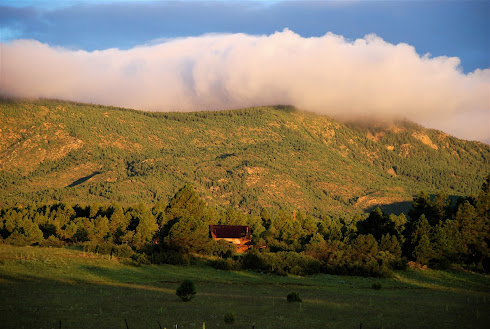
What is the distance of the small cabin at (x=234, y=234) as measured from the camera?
102 metres

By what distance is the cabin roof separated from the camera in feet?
343

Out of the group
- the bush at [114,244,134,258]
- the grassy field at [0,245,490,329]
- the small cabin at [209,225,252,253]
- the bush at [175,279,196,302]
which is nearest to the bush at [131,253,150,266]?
the grassy field at [0,245,490,329]

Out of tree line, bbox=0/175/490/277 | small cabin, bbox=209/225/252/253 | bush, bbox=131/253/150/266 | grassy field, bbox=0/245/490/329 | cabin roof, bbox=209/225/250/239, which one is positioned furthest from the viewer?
cabin roof, bbox=209/225/250/239

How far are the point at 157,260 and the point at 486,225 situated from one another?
50053mm

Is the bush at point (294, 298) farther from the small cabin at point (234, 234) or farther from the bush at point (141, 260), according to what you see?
the small cabin at point (234, 234)

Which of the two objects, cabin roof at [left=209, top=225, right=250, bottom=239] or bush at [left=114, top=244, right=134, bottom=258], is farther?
cabin roof at [left=209, top=225, right=250, bottom=239]

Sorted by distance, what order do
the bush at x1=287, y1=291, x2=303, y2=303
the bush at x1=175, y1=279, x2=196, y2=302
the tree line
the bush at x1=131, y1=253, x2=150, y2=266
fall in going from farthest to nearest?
the tree line < the bush at x1=131, y1=253, x2=150, y2=266 < the bush at x1=287, y1=291, x2=303, y2=303 < the bush at x1=175, y1=279, x2=196, y2=302

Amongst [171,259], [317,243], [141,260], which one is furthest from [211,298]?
[317,243]

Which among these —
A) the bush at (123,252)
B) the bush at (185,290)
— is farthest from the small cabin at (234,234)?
the bush at (185,290)

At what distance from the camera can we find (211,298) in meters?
42.3

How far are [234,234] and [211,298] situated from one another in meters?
63.2

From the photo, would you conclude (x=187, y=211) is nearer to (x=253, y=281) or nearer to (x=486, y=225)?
(x=253, y=281)

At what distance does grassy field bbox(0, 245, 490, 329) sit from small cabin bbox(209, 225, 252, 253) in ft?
109

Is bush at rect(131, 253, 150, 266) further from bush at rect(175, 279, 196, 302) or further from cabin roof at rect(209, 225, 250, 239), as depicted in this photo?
cabin roof at rect(209, 225, 250, 239)
